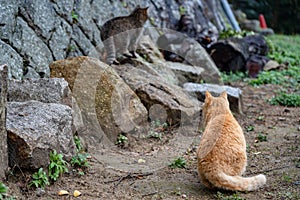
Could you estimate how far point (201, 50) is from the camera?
9766mm

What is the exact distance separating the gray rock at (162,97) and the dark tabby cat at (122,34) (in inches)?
24.1

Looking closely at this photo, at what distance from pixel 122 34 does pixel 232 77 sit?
357 cm

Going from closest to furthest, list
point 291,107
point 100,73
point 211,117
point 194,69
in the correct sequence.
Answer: point 211,117 < point 100,73 < point 291,107 < point 194,69

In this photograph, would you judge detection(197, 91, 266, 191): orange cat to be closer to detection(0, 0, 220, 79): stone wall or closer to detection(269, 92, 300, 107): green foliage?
detection(0, 0, 220, 79): stone wall

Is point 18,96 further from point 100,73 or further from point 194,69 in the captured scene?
point 194,69

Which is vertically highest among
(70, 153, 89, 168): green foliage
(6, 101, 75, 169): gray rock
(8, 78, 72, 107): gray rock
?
(8, 78, 72, 107): gray rock

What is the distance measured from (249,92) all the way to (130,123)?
410 centimetres

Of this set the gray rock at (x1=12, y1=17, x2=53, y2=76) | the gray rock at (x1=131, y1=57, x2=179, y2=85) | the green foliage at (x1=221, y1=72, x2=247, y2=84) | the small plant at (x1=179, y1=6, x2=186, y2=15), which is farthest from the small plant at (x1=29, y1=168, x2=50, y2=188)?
the small plant at (x1=179, y1=6, x2=186, y2=15)

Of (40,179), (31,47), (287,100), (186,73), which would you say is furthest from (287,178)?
(186,73)

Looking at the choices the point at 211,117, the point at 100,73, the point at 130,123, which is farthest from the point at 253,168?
the point at 100,73

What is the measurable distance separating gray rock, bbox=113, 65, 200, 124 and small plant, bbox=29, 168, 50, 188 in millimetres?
2679


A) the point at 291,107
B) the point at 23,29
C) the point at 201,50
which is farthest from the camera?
the point at 201,50

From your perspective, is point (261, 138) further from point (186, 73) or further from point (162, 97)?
point (186, 73)

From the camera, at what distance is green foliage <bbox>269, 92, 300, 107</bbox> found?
317 inches
